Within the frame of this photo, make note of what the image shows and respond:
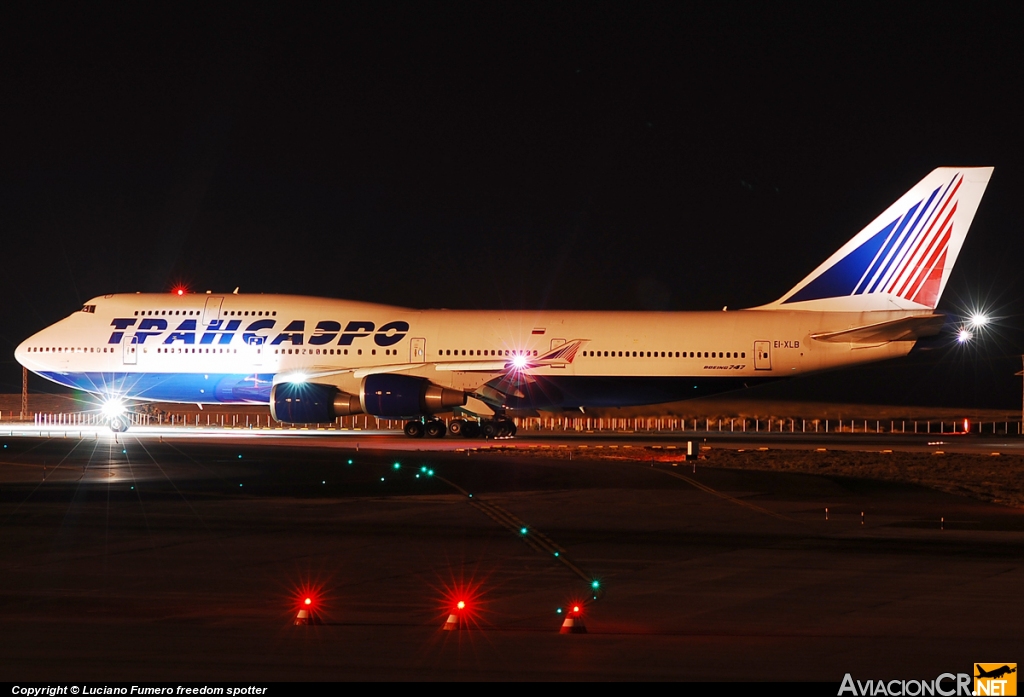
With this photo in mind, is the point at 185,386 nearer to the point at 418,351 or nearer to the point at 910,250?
the point at 418,351

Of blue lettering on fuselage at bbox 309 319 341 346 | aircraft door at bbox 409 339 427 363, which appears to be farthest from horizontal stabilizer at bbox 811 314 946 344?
blue lettering on fuselage at bbox 309 319 341 346

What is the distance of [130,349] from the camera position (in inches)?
1864

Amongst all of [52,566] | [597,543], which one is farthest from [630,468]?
[52,566]

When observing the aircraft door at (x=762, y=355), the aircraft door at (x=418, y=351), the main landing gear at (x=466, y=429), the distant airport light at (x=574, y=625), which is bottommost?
the distant airport light at (x=574, y=625)

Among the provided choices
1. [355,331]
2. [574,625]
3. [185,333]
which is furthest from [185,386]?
[574,625]

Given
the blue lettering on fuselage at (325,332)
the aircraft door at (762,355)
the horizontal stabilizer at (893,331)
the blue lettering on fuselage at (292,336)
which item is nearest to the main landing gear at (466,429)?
the blue lettering on fuselage at (325,332)

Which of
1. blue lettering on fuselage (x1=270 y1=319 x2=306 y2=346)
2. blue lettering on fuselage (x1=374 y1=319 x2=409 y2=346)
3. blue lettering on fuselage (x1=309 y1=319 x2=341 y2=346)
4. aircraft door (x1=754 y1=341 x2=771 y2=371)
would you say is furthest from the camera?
blue lettering on fuselage (x1=270 y1=319 x2=306 y2=346)

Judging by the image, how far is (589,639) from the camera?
992cm

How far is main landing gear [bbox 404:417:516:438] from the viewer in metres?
44.7

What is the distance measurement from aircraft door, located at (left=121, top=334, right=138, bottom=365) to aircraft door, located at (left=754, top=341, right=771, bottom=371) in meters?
24.0

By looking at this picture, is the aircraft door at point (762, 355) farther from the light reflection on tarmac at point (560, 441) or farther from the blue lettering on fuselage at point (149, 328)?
the blue lettering on fuselage at point (149, 328)

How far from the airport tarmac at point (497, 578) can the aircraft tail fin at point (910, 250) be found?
2127cm

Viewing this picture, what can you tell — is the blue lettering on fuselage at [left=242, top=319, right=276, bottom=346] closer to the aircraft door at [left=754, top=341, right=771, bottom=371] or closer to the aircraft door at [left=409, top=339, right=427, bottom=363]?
the aircraft door at [left=409, top=339, right=427, bottom=363]

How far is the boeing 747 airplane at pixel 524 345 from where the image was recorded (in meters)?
44.2
